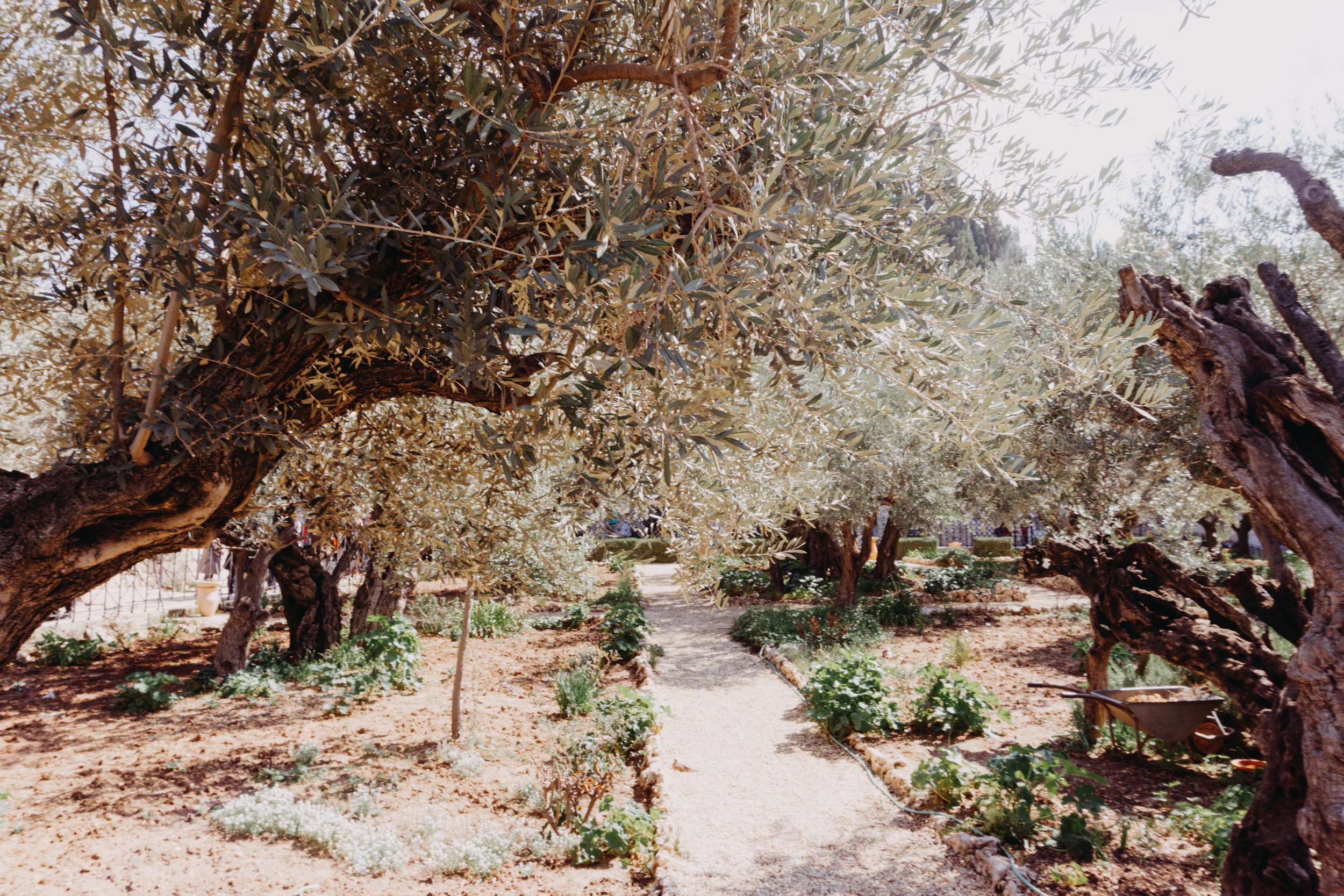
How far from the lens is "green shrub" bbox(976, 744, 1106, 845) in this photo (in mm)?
5410

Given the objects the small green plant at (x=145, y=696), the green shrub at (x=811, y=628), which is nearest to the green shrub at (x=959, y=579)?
the green shrub at (x=811, y=628)

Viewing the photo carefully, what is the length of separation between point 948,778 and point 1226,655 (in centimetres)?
244

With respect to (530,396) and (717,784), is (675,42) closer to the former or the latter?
(530,396)

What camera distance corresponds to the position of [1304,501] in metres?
3.68

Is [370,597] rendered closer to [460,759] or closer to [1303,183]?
[460,759]

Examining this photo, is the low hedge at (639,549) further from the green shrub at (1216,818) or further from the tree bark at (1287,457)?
the tree bark at (1287,457)

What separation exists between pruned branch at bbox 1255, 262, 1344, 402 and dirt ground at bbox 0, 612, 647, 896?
5.31 m

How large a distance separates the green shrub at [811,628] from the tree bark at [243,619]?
328 inches

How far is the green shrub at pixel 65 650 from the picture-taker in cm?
1177

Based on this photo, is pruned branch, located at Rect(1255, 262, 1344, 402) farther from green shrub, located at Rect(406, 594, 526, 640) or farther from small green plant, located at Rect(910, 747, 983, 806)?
green shrub, located at Rect(406, 594, 526, 640)

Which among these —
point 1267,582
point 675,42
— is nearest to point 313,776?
point 675,42

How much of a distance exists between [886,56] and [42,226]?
3.07 metres

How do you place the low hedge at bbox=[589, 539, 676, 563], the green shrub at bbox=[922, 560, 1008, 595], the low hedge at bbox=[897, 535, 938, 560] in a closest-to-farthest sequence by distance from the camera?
the green shrub at bbox=[922, 560, 1008, 595] < the low hedge at bbox=[897, 535, 938, 560] < the low hedge at bbox=[589, 539, 676, 563]

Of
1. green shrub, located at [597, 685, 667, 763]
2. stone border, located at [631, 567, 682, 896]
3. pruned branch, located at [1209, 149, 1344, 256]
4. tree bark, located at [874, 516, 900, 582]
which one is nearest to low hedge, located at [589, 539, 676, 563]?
tree bark, located at [874, 516, 900, 582]
